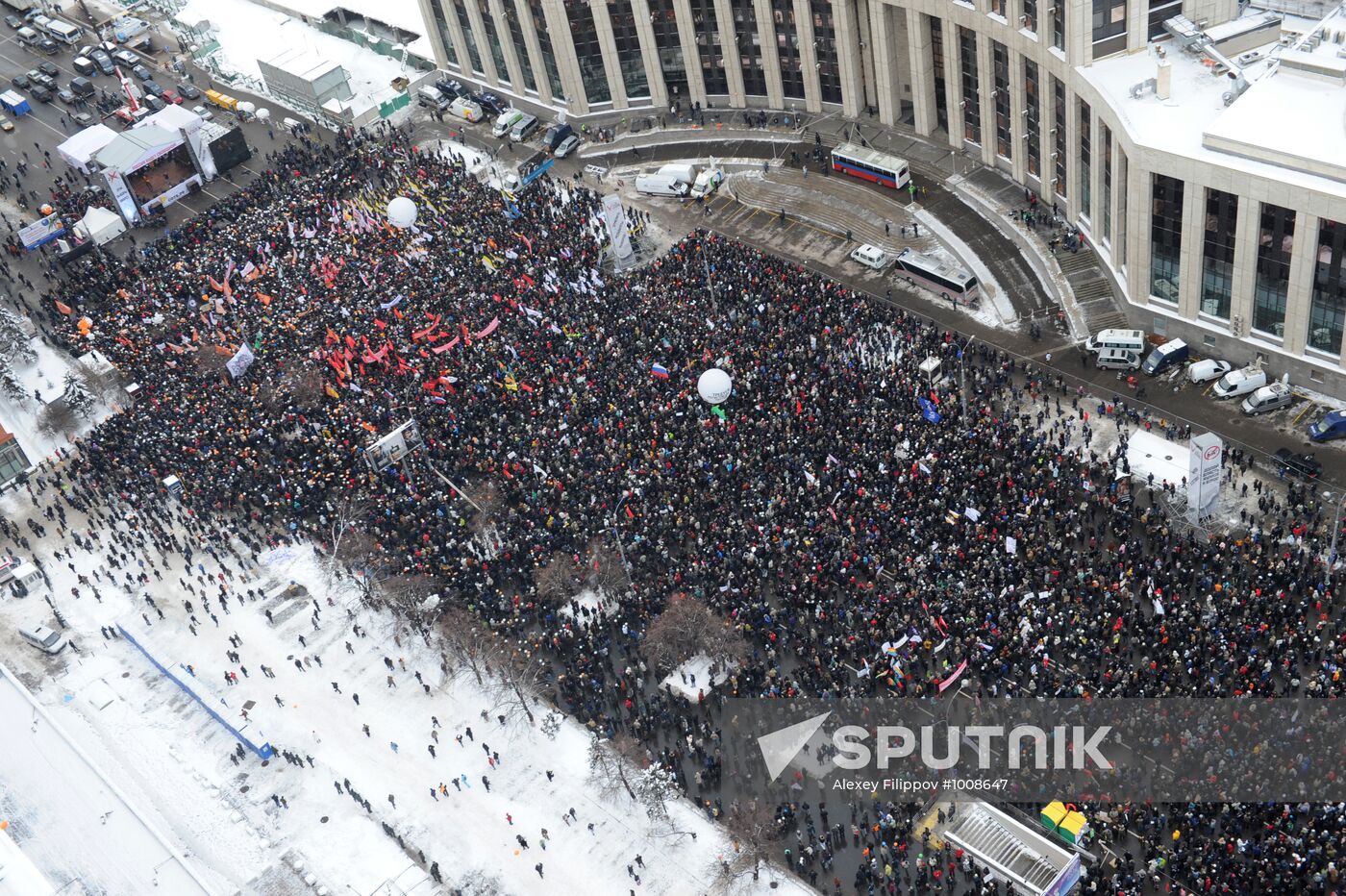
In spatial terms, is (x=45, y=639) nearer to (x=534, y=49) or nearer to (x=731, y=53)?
(x=534, y=49)

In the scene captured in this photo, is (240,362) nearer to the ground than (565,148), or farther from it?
farther from it

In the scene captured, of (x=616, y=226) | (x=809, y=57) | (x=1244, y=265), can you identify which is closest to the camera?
(x=1244, y=265)

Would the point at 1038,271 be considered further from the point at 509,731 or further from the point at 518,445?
the point at 509,731

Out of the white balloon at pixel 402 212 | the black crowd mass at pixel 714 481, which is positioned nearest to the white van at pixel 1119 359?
the black crowd mass at pixel 714 481

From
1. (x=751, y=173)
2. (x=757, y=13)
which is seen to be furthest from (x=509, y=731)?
(x=757, y=13)

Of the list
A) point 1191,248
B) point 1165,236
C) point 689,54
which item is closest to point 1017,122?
point 1165,236

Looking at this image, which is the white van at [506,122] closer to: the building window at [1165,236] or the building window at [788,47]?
the building window at [788,47]

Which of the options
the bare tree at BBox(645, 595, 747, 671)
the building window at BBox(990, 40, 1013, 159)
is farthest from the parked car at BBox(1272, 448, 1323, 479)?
the building window at BBox(990, 40, 1013, 159)
